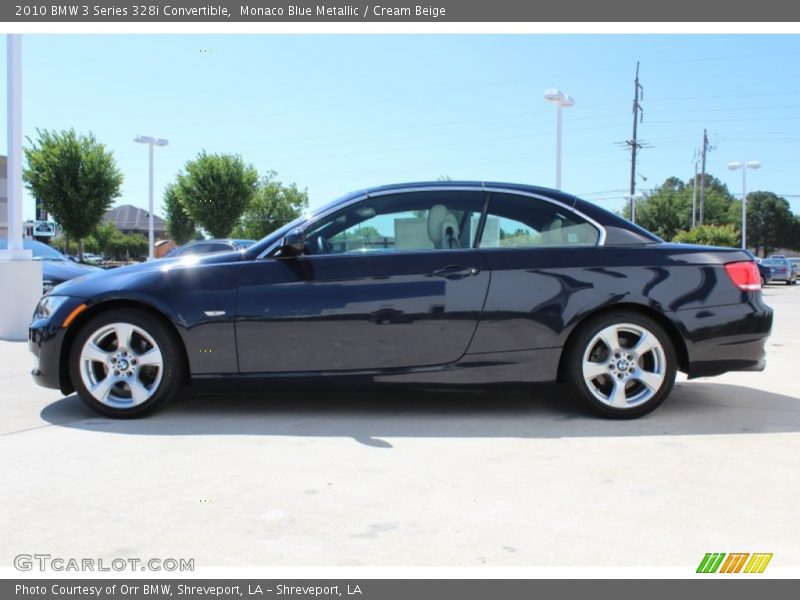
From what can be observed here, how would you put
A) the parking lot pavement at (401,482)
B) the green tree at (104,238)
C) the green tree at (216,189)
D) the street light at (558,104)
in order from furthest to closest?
the green tree at (104,238) → the green tree at (216,189) → the street light at (558,104) → the parking lot pavement at (401,482)

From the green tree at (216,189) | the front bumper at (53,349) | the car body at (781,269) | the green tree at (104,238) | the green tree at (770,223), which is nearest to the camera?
the front bumper at (53,349)

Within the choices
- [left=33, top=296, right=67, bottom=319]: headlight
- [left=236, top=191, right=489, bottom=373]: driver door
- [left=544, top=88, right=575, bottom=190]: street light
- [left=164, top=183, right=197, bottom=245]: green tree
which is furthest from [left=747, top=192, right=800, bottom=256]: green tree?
[left=33, top=296, right=67, bottom=319]: headlight

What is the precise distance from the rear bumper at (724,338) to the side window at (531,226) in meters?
0.84

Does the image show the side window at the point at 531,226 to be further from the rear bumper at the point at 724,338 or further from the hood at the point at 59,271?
the hood at the point at 59,271

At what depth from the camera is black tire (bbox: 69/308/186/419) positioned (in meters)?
4.36

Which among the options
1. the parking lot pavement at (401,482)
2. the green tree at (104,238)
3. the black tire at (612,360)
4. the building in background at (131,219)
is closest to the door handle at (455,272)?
the black tire at (612,360)

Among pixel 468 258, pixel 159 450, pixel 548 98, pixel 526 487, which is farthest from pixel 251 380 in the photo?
pixel 548 98

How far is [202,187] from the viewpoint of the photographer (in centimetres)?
3791

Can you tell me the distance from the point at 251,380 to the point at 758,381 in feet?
14.0

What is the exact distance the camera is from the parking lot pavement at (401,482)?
101 inches

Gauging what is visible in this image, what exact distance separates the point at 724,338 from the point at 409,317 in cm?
201

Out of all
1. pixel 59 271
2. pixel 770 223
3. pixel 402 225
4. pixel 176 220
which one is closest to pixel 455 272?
pixel 402 225

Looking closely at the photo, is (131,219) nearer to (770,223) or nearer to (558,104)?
(770,223)

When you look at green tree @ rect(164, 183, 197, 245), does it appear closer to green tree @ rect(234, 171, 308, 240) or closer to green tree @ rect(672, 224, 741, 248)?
green tree @ rect(234, 171, 308, 240)
